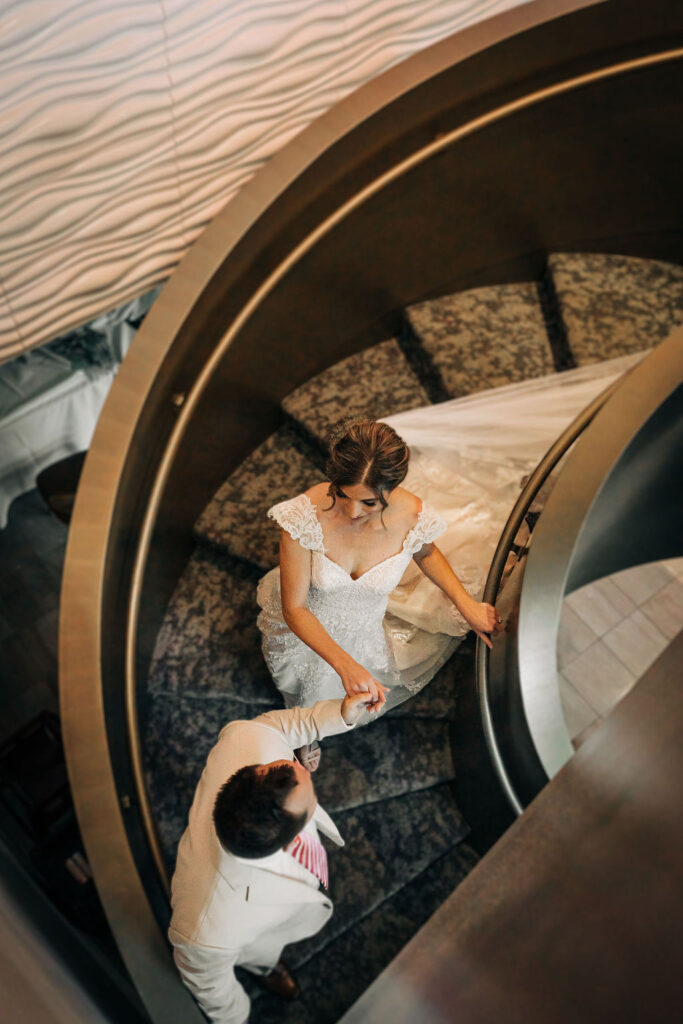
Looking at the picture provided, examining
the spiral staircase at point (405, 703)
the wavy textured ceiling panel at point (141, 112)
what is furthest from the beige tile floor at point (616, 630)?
the wavy textured ceiling panel at point (141, 112)

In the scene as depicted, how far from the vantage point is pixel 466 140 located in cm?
307

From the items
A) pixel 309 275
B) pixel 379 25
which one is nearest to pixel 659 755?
pixel 309 275

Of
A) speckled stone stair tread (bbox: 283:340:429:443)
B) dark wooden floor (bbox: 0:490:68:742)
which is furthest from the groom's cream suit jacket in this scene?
dark wooden floor (bbox: 0:490:68:742)

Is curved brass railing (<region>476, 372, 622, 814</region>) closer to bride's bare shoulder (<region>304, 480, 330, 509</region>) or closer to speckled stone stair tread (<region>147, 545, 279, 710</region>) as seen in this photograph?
bride's bare shoulder (<region>304, 480, 330, 509</region>)

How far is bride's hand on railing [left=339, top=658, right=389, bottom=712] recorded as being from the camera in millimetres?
1744

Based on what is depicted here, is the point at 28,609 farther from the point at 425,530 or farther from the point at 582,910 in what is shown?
the point at 582,910

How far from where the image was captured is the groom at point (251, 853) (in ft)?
5.07

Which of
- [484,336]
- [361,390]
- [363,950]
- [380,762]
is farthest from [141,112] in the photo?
[363,950]

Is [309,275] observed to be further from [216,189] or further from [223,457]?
[223,457]

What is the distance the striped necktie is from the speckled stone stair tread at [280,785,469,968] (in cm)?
10

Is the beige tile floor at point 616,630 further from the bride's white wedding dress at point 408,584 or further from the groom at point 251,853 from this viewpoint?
the groom at point 251,853

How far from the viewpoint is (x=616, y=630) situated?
235 centimetres

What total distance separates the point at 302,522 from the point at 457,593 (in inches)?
16.9

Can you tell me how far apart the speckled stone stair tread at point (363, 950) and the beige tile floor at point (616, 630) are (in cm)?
59
